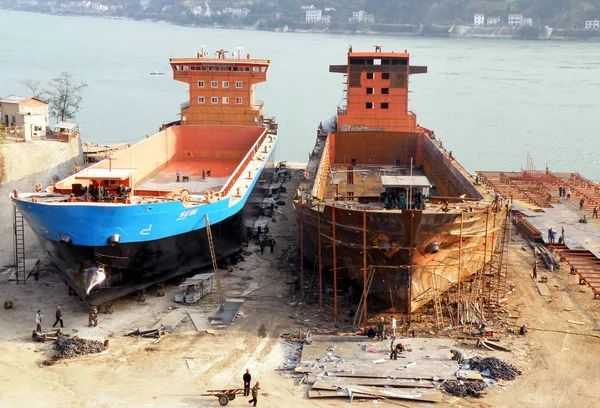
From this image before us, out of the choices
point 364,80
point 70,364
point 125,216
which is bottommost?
point 70,364

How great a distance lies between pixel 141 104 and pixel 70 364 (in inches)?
2286

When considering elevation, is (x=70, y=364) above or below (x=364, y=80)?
below

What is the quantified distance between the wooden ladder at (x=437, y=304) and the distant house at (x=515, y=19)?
458ft

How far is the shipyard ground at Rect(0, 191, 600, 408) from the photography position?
14.7 metres

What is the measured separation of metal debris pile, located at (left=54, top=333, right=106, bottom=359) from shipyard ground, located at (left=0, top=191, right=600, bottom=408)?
22 centimetres

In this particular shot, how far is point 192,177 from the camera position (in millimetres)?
28781

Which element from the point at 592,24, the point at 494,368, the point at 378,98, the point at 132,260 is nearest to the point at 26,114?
the point at 378,98

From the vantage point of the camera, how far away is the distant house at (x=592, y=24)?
138750 mm

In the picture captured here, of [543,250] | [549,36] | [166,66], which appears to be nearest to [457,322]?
[543,250]

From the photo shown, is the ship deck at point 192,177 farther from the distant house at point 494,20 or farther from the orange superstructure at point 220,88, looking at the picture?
the distant house at point 494,20

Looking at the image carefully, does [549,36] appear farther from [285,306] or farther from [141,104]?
[285,306]

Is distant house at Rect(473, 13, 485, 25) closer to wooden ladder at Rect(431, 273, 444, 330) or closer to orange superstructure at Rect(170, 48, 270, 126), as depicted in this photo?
orange superstructure at Rect(170, 48, 270, 126)

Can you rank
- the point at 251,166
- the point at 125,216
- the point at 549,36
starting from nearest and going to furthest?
the point at 125,216 → the point at 251,166 → the point at 549,36

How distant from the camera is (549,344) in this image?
17094mm
